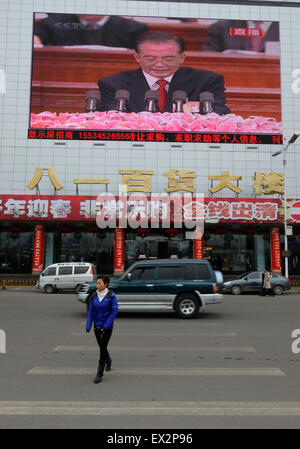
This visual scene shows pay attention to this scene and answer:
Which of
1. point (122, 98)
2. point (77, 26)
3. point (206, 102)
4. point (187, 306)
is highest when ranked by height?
point (77, 26)

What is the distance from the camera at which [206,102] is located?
116 feet

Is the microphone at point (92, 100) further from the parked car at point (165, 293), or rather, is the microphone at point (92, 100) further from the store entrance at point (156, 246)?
the parked car at point (165, 293)

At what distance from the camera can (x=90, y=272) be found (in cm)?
2323

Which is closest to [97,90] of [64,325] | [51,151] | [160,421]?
[51,151]

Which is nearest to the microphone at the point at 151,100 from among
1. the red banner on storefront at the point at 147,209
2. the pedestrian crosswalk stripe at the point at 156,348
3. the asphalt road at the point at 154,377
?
the red banner on storefront at the point at 147,209

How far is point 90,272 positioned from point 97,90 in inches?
805

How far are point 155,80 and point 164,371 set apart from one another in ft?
112

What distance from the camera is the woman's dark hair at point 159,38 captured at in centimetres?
3659

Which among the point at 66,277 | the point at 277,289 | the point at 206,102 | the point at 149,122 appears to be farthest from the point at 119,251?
the point at 206,102

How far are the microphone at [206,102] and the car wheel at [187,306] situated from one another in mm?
26450

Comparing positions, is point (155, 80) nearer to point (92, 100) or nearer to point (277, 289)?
point (92, 100)

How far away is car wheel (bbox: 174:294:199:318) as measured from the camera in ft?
41.3
